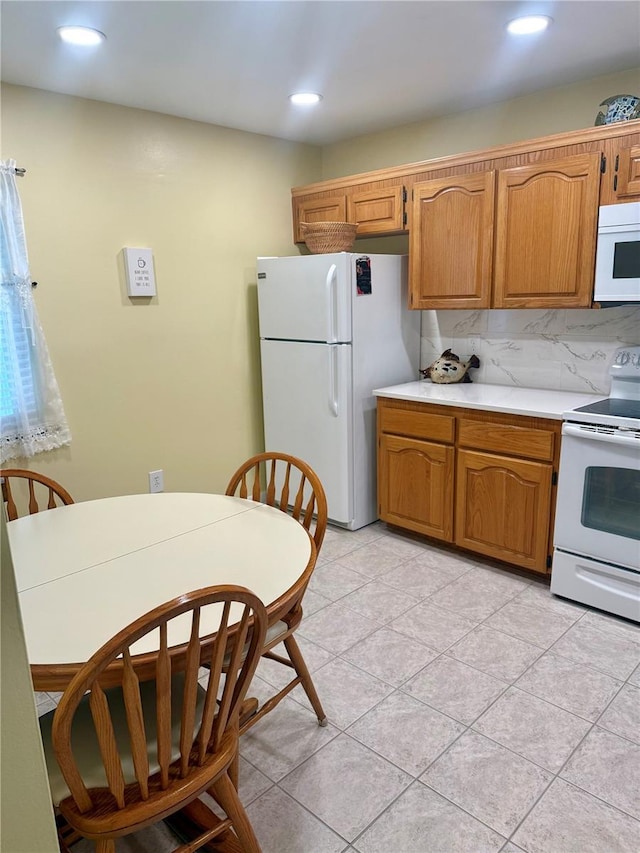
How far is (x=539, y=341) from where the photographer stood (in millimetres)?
3197

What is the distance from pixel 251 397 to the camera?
389cm

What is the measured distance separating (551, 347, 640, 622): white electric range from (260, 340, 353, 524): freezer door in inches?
48.3

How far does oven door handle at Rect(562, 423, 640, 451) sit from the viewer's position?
236 cm

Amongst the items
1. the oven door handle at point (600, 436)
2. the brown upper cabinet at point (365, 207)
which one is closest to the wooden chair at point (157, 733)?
the oven door handle at point (600, 436)

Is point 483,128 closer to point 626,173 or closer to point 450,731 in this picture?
point 626,173

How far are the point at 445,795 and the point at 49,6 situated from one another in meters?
2.83

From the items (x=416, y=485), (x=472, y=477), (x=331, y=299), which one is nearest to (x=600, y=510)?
(x=472, y=477)

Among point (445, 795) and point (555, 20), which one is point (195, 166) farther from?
point (445, 795)

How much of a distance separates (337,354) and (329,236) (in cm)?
73

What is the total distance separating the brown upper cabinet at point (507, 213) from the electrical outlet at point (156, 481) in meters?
1.82

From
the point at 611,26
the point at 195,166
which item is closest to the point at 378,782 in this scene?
the point at 611,26

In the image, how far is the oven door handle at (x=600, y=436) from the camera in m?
2.36

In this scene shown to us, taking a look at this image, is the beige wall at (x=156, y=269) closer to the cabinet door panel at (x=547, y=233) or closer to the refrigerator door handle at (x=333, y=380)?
the refrigerator door handle at (x=333, y=380)

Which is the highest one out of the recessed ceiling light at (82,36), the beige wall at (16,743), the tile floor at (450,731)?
the recessed ceiling light at (82,36)
